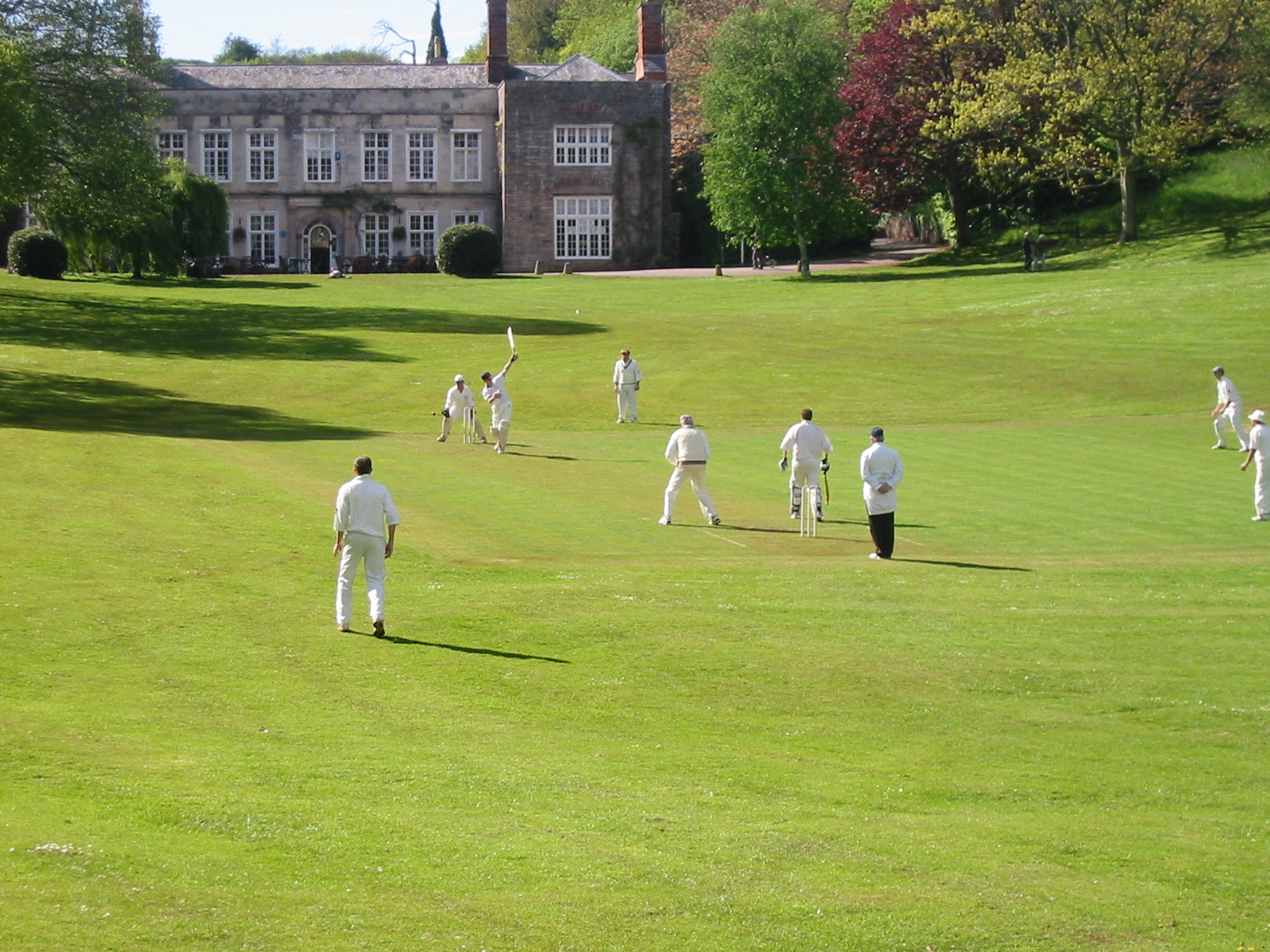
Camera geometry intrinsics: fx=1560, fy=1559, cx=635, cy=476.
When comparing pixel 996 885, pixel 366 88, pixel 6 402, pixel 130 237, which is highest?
pixel 366 88

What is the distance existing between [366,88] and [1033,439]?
60.5 m

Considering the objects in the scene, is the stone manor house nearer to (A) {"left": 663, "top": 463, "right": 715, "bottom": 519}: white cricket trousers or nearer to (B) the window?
(B) the window

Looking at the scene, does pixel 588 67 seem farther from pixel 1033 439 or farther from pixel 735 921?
pixel 735 921

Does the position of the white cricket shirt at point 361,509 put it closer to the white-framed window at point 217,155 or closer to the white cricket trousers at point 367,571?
the white cricket trousers at point 367,571

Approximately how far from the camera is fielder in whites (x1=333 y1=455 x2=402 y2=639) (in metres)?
16.5

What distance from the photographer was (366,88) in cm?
8750

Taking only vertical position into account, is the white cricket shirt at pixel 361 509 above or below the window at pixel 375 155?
below

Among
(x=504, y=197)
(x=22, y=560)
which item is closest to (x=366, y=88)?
(x=504, y=197)

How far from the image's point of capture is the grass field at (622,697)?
371 inches

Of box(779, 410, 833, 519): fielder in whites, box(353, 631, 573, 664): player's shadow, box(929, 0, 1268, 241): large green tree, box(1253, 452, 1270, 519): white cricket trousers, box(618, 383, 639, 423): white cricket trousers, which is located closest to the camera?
box(353, 631, 573, 664): player's shadow

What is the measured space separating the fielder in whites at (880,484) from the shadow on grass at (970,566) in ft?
1.54

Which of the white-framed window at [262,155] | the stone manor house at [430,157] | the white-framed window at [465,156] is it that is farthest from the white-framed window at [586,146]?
the white-framed window at [262,155]

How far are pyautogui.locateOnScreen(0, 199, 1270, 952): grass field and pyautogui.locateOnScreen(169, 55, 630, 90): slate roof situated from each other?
176ft

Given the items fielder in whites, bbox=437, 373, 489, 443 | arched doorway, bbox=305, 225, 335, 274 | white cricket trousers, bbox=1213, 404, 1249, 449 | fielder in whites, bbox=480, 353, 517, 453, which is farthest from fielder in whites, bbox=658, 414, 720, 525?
arched doorway, bbox=305, 225, 335, 274
